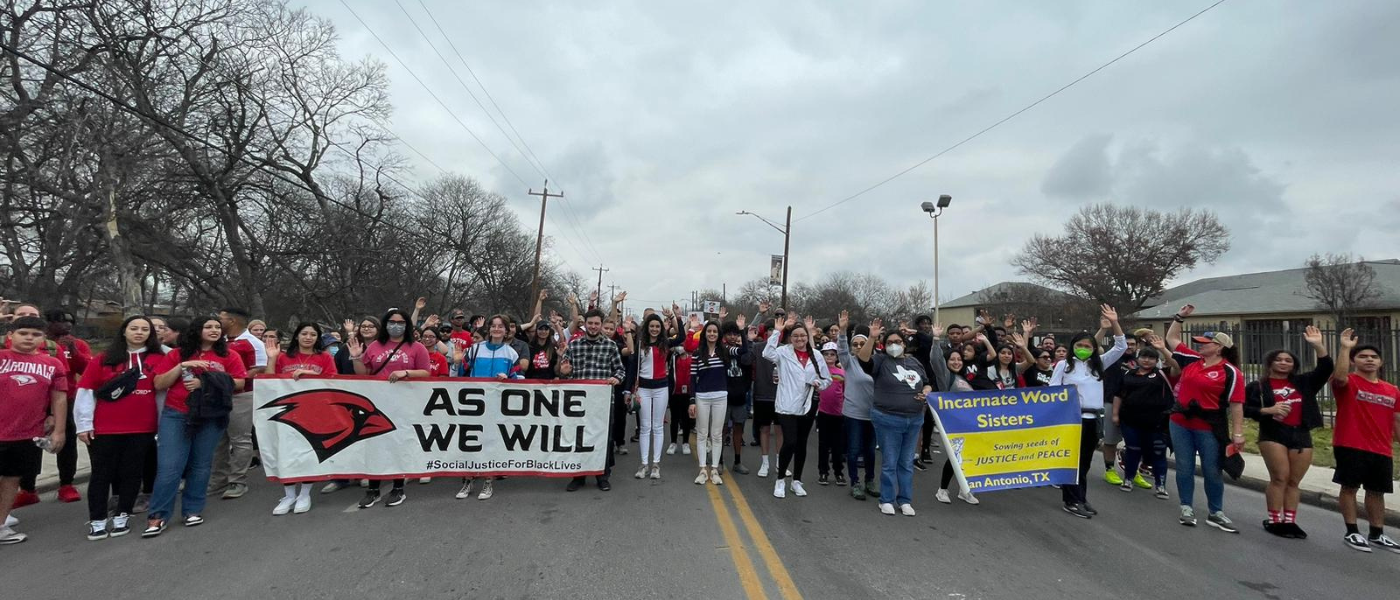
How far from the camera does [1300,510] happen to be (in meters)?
6.24

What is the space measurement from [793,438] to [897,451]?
1.03 meters

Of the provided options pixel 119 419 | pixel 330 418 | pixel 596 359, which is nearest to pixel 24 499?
pixel 119 419

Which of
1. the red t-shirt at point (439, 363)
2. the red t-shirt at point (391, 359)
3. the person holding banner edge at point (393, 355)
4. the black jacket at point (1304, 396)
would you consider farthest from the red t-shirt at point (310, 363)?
the black jacket at point (1304, 396)

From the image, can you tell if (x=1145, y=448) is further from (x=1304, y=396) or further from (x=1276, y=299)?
(x=1276, y=299)

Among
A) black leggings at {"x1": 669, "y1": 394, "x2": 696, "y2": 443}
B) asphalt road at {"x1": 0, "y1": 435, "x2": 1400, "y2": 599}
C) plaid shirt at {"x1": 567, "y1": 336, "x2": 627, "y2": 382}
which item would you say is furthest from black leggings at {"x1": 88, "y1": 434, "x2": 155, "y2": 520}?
black leggings at {"x1": 669, "y1": 394, "x2": 696, "y2": 443}

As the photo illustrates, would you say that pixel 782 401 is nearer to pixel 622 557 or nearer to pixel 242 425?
pixel 622 557

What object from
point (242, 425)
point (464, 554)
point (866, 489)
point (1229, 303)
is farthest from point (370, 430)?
point (1229, 303)

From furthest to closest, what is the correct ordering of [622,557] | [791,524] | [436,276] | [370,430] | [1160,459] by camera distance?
[436,276]
[1160,459]
[370,430]
[791,524]
[622,557]

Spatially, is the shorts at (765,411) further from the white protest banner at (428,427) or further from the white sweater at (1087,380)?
the white sweater at (1087,380)

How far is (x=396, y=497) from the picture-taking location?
19.0ft

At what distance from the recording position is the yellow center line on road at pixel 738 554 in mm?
3854

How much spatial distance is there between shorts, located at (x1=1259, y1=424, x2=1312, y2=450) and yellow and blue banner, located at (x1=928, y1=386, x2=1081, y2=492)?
1441 mm

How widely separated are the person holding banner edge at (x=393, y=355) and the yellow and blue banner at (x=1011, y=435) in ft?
16.7

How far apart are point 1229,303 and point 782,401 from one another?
4246 centimetres
